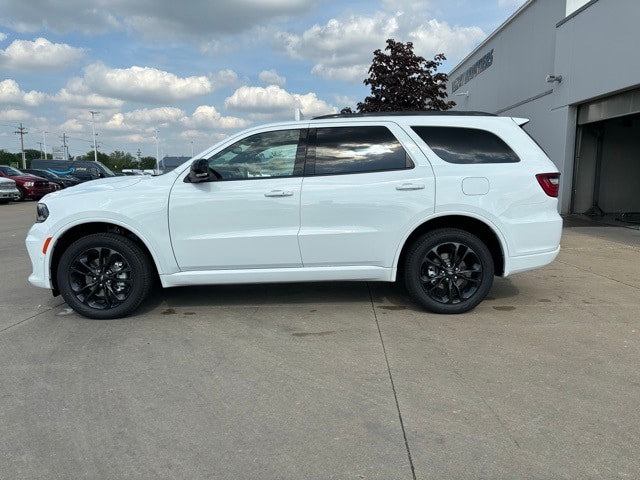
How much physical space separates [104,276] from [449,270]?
342cm

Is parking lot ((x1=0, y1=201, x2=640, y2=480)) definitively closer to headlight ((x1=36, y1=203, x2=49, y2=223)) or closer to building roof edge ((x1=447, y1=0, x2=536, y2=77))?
headlight ((x1=36, y1=203, x2=49, y2=223))

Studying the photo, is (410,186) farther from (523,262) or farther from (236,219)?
(236,219)

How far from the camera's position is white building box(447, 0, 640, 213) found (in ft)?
39.5

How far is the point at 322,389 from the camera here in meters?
3.42

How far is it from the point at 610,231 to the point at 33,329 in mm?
12000

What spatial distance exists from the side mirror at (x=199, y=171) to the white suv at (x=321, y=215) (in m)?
0.01

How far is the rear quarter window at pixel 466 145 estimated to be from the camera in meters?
4.88

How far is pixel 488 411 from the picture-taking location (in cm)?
309

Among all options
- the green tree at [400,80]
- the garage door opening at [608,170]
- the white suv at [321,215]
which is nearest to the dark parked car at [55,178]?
the green tree at [400,80]

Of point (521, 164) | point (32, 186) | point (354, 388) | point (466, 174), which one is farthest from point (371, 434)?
point (32, 186)

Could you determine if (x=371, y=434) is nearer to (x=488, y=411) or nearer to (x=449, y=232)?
(x=488, y=411)

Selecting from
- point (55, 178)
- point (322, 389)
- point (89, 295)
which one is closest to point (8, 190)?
point (55, 178)

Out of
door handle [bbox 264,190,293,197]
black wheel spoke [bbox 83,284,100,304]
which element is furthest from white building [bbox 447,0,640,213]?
black wheel spoke [bbox 83,284,100,304]

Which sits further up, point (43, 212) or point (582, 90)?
point (582, 90)
